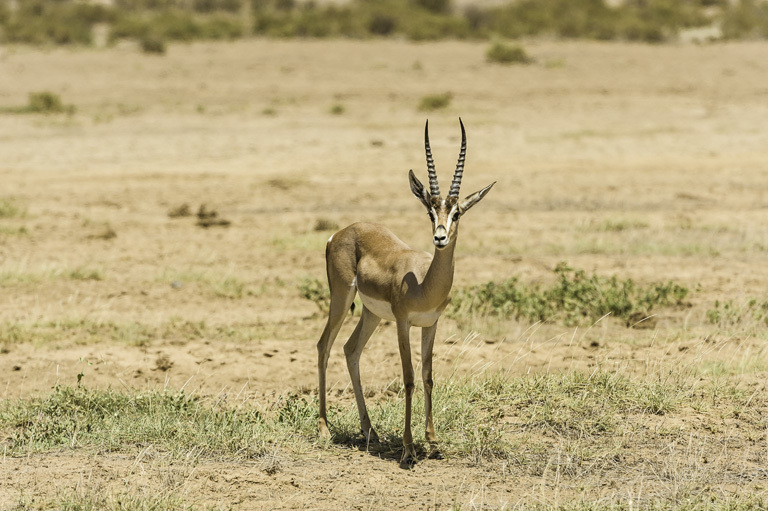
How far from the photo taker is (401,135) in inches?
809

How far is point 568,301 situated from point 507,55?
20.6m

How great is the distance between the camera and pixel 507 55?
94.6 feet

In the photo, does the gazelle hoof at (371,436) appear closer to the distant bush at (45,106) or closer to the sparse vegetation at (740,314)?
the sparse vegetation at (740,314)

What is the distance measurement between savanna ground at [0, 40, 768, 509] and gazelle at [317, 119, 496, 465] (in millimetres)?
395

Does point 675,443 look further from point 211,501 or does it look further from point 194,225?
point 194,225

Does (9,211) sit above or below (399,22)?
below

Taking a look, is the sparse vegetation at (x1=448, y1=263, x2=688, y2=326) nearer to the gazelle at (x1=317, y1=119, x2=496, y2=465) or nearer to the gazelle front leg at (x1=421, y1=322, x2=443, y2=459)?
the gazelle at (x1=317, y1=119, x2=496, y2=465)

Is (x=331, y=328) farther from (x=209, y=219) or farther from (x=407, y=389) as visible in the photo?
(x=209, y=219)

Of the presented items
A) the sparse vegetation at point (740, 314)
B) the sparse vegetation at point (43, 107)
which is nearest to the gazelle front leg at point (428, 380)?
the sparse vegetation at point (740, 314)

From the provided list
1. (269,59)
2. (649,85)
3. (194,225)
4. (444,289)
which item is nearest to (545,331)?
(444,289)

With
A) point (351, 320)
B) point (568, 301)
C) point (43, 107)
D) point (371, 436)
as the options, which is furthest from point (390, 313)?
point (43, 107)

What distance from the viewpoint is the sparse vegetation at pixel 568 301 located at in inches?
361

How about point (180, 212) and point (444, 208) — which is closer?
point (444, 208)

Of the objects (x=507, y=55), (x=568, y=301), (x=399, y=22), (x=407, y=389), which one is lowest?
(x=568, y=301)
